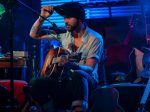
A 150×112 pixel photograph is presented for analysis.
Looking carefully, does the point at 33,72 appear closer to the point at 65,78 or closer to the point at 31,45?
the point at 31,45

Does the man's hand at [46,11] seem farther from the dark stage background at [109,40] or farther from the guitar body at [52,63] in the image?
the dark stage background at [109,40]

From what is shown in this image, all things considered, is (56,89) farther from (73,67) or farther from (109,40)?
(109,40)

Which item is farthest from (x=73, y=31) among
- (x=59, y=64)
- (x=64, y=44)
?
(x=59, y=64)

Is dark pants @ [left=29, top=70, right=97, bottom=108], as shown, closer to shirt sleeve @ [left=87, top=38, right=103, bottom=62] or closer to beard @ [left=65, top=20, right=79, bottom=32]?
shirt sleeve @ [left=87, top=38, right=103, bottom=62]

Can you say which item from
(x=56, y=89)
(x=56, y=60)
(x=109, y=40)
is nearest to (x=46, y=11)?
(x=56, y=60)

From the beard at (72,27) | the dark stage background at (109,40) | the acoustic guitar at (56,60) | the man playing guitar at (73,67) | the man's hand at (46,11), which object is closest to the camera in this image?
the man playing guitar at (73,67)

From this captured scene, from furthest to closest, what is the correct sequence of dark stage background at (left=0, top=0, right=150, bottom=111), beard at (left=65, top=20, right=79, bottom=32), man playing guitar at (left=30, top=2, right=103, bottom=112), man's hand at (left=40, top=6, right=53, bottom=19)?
dark stage background at (left=0, top=0, right=150, bottom=111) < beard at (left=65, top=20, right=79, bottom=32) < man's hand at (left=40, top=6, right=53, bottom=19) < man playing guitar at (left=30, top=2, right=103, bottom=112)

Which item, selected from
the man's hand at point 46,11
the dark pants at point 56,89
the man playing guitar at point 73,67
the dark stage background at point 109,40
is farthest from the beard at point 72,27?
the dark stage background at point 109,40

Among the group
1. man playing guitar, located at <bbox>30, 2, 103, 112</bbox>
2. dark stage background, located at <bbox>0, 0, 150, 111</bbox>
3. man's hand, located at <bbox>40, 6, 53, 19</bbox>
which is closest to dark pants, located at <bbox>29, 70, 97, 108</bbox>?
man playing guitar, located at <bbox>30, 2, 103, 112</bbox>

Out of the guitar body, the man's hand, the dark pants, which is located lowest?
the dark pants

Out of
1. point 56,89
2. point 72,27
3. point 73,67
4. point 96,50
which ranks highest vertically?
point 72,27

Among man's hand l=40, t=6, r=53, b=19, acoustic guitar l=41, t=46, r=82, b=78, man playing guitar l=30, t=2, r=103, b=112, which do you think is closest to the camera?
man playing guitar l=30, t=2, r=103, b=112

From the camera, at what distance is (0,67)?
218 inches

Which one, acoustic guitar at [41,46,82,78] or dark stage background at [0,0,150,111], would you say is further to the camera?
dark stage background at [0,0,150,111]
